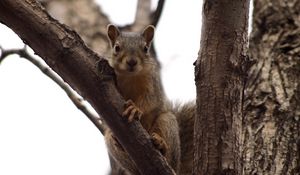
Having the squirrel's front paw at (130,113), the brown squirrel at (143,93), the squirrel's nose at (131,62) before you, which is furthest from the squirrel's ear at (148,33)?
the squirrel's front paw at (130,113)

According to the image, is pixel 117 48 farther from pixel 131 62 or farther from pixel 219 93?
pixel 219 93

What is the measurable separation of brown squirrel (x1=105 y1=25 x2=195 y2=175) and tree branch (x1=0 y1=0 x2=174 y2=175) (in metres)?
0.50

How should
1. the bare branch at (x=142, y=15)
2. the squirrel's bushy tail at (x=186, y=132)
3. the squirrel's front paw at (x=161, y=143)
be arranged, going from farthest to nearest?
the bare branch at (x=142, y=15) < the squirrel's bushy tail at (x=186, y=132) < the squirrel's front paw at (x=161, y=143)

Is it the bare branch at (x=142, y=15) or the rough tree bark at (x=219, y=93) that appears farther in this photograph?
the bare branch at (x=142, y=15)

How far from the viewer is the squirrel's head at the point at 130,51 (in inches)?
128

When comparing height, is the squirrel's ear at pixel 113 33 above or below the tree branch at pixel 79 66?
above

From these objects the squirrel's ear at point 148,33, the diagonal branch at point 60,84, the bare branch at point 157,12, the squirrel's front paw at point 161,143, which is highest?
the bare branch at point 157,12

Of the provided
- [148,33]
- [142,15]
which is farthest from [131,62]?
[142,15]

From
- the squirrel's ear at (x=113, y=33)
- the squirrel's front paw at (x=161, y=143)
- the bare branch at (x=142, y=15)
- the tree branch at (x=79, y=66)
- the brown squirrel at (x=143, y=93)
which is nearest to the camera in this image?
the tree branch at (x=79, y=66)

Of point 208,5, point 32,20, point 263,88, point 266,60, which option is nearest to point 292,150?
point 263,88

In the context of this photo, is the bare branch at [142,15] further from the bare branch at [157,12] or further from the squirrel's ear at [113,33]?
the squirrel's ear at [113,33]

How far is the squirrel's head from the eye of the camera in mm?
3260

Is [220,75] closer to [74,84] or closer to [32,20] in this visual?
[74,84]

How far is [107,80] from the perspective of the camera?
2.38 meters
